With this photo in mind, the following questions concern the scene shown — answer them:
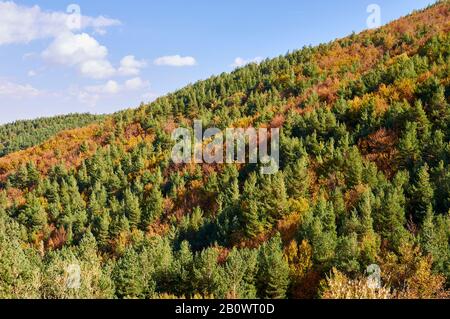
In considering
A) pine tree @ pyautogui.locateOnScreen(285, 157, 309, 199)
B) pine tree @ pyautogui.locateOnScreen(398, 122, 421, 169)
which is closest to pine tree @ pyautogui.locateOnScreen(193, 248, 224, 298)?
pine tree @ pyautogui.locateOnScreen(285, 157, 309, 199)

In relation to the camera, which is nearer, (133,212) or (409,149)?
(409,149)

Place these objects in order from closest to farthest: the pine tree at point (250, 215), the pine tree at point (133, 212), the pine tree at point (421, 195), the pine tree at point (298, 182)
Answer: the pine tree at point (421, 195)
the pine tree at point (250, 215)
the pine tree at point (298, 182)
the pine tree at point (133, 212)

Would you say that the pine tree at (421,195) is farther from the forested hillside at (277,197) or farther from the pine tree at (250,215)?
the pine tree at (250,215)

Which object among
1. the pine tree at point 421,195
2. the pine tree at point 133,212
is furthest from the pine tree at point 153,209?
the pine tree at point 421,195

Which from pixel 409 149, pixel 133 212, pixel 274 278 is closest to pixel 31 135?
pixel 133 212

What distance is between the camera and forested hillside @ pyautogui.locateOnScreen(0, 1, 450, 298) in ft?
72.0

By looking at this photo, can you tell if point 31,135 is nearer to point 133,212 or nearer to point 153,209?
point 133,212

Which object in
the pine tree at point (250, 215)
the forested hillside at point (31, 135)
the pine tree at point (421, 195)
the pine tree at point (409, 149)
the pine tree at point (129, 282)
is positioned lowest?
the pine tree at point (129, 282)

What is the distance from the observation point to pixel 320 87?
235 ft

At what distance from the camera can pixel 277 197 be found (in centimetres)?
3672

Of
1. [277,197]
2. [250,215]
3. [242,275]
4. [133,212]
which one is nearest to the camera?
[242,275]

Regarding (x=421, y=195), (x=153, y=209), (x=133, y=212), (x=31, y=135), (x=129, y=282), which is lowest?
(x=129, y=282)

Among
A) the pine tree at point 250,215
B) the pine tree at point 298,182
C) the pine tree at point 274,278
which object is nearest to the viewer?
the pine tree at point 274,278

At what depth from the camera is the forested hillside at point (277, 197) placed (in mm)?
21953
